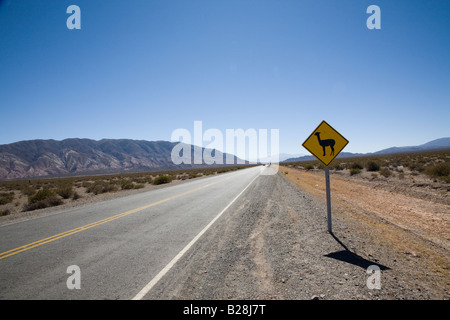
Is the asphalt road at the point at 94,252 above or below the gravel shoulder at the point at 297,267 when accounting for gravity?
below

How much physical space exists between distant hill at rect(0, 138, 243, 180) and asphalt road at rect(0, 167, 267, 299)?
140969 millimetres

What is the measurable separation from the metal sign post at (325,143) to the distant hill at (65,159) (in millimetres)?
146260

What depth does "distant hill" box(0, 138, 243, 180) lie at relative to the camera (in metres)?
126

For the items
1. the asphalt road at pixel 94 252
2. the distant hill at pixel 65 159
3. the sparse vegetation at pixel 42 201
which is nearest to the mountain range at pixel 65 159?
the distant hill at pixel 65 159

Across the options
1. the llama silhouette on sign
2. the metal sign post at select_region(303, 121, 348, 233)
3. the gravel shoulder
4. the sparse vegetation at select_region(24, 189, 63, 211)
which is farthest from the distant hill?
the llama silhouette on sign

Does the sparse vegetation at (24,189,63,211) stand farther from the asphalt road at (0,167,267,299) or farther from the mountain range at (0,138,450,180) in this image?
the mountain range at (0,138,450,180)

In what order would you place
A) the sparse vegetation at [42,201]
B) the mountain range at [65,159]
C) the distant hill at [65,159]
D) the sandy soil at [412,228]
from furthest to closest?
the distant hill at [65,159] < the mountain range at [65,159] < the sparse vegetation at [42,201] < the sandy soil at [412,228]

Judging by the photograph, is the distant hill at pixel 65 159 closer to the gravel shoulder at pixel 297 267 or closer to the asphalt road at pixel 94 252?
the asphalt road at pixel 94 252

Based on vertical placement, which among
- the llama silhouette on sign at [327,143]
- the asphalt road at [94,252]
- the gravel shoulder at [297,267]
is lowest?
the asphalt road at [94,252]

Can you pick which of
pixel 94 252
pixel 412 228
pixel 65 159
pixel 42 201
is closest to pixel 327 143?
pixel 412 228

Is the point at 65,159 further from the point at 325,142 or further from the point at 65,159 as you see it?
the point at 325,142

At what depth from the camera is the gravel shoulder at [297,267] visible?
134 inches

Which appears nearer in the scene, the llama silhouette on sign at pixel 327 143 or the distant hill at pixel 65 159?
the llama silhouette on sign at pixel 327 143
